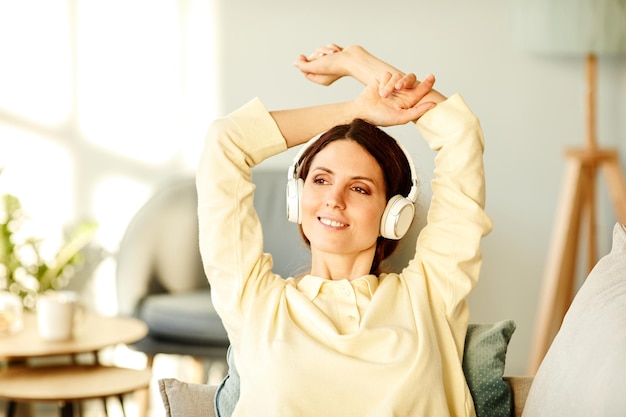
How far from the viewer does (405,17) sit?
402 centimetres

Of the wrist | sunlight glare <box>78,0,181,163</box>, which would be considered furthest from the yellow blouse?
sunlight glare <box>78,0,181,163</box>

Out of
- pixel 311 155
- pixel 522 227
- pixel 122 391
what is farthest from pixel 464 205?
pixel 522 227

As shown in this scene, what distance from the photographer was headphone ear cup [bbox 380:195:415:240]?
65.2 inches

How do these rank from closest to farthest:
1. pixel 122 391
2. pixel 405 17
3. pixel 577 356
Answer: pixel 577 356, pixel 122 391, pixel 405 17

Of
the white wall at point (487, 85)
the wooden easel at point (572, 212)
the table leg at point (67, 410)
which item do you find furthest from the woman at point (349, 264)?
the white wall at point (487, 85)

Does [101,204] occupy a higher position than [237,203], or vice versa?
[237,203]

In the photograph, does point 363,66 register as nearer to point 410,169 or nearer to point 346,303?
point 410,169

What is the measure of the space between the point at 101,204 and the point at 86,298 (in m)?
0.37

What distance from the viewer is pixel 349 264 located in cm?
170

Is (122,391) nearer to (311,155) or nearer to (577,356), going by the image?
(311,155)

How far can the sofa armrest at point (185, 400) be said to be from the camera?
167 centimetres

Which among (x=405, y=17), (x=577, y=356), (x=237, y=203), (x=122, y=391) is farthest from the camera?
(x=405, y=17)

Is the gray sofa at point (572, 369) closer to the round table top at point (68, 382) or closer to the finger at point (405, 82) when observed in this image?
the finger at point (405, 82)

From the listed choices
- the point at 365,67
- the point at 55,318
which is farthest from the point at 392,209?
the point at 55,318
